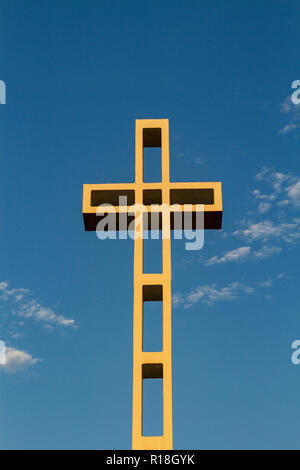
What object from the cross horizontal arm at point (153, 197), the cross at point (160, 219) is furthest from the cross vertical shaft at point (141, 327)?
the cross horizontal arm at point (153, 197)

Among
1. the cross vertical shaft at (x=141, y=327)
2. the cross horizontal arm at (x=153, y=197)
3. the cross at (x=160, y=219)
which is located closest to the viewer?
the cross vertical shaft at (x=141, y=327)

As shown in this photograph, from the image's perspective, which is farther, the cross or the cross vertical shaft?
the cross

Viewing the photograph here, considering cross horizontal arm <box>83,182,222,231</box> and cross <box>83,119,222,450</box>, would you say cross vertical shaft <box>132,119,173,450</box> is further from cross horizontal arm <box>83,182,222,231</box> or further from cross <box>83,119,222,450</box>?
cross horizontal arm <box>83,182,222,231</box>

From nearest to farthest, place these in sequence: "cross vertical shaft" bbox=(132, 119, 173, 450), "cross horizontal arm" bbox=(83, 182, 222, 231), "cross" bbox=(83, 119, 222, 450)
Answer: "cross vertical shaft" bbox=(132, 119, 173, 450) < "cross" bbox=(83, 119, 222, 450) < "cross horizontal arm" bbox=(83, 182, 222, 231)

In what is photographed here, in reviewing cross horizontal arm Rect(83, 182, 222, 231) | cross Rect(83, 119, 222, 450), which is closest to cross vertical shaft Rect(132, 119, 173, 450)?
cross Rect(83, 119, 222, 450)

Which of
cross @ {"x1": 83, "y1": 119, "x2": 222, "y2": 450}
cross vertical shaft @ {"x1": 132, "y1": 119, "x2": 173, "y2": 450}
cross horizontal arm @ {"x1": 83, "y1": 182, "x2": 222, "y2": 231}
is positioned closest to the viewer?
cross vertical shaft @ {"x1": 132, "y1": 119, "x2": 173, "y2": 450}

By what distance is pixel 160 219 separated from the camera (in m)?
12.0

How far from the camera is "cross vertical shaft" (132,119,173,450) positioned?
9.98m

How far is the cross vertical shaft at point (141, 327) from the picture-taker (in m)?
9.98

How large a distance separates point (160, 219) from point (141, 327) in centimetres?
226

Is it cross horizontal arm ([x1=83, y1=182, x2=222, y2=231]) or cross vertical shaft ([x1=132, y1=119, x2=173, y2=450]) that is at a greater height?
cross horizontal arm ([x1=83, y1=182, x2=222, y2=231])

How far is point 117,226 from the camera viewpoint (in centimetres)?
1214

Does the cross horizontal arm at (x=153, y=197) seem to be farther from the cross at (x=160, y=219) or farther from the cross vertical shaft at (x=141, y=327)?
the cross vertical shaft at (x=141, y=327)
